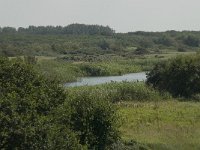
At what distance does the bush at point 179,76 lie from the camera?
182 ft

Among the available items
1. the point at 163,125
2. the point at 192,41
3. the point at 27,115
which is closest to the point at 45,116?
the point at 27,115

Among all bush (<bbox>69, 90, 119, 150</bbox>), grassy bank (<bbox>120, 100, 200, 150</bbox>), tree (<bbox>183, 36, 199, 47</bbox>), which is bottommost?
tree (<bbox>183, 36, 199, 47</bbox>)

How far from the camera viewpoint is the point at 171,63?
194ft

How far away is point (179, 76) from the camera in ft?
187

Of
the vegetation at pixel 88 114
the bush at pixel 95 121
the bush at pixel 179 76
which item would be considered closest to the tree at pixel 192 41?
the bush at pixel 179 76

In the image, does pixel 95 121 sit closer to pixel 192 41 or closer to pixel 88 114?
pixel 88 114

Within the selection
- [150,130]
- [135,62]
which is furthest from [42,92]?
[135,62]

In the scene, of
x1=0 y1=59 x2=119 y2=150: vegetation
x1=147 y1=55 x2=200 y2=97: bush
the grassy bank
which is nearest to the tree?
x1=147 y1=55 x2=200 y2=97: bush

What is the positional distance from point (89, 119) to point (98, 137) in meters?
1.01

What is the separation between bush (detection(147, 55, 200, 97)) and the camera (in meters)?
55.6

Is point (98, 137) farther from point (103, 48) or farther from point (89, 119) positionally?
point (103, 48)

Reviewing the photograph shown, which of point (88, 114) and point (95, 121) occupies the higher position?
point (88, 114)

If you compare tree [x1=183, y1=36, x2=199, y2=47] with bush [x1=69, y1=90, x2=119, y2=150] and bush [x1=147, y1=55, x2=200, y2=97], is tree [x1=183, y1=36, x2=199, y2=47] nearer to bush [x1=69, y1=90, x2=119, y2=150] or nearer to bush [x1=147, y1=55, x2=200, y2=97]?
bush [x1=147, y1=55, x2=200, y2=97]

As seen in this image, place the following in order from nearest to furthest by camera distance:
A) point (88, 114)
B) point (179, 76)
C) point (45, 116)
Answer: point (45, 116)
point (88, 114)
point (179, 76)
